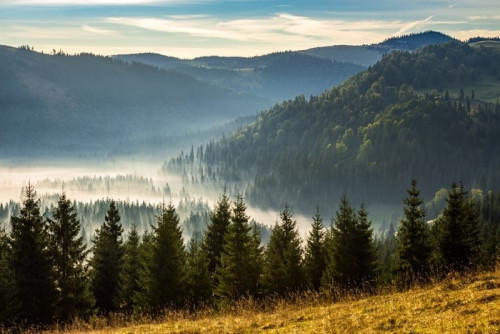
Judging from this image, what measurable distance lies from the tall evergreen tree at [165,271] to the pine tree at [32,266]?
9643mm

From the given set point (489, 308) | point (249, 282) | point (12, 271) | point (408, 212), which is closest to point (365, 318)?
point (489, 308)

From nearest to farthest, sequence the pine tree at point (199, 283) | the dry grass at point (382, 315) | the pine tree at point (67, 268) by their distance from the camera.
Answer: the dry grass at point (382, 315), the pine tree at point (199, 283), the pine tree at point (67, 268)

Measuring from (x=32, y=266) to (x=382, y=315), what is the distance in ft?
124

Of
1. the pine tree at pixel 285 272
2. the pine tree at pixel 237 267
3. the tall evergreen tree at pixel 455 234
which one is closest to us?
the pine tree at pixel 237 267

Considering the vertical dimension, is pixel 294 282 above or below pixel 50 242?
below

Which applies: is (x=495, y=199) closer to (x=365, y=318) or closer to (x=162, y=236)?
(x=162, y=236)

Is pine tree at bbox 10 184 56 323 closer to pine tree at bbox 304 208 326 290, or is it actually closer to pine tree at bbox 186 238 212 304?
pine tree at bbox 186 238 212 304

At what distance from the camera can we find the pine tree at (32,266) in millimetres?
47406

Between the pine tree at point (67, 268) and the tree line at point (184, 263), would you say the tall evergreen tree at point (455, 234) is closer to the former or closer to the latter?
the tree line at point (184, 263)

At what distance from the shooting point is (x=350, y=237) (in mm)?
51562

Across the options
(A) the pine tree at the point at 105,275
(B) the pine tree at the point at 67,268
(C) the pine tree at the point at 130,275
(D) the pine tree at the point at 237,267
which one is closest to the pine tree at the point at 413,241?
(D) the pine tree at the point at 237,267

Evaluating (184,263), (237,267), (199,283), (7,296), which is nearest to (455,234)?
(237,267)

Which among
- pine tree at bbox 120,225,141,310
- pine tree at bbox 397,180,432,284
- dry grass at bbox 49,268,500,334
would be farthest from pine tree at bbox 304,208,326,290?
dry grass at bbox 49,268,500,334

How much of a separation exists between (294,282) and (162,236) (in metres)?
14.4
